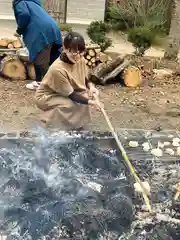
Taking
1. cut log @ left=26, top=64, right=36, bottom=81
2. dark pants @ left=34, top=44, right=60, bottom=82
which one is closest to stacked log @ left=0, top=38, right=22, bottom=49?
cut log @ left=26, top=64, right=36, bottom=81

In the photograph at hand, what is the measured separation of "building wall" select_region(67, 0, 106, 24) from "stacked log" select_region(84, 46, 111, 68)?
4.70 meters

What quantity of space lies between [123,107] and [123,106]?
0.04 metres

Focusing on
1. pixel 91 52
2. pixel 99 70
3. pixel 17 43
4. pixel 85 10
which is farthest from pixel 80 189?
pixel 85 10

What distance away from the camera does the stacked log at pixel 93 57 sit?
6.70 m

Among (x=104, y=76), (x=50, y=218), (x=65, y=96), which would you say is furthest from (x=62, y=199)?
(x=104, y=76)

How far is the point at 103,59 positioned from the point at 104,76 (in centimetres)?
40

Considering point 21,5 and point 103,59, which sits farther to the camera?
point 103,59

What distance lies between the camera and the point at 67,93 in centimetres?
362

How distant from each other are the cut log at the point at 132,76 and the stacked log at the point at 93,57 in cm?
48

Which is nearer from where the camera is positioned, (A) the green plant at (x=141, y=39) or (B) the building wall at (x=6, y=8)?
(A) the green plant at (x=141, y=39)

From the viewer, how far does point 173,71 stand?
7207 millimetres

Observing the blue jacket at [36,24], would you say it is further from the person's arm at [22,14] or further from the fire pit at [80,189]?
the fire pit at [80,189]

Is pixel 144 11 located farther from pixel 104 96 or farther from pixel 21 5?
pixel 21 5

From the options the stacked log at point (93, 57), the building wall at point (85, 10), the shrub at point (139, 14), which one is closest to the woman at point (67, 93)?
the stacked log at point (93, 57)
